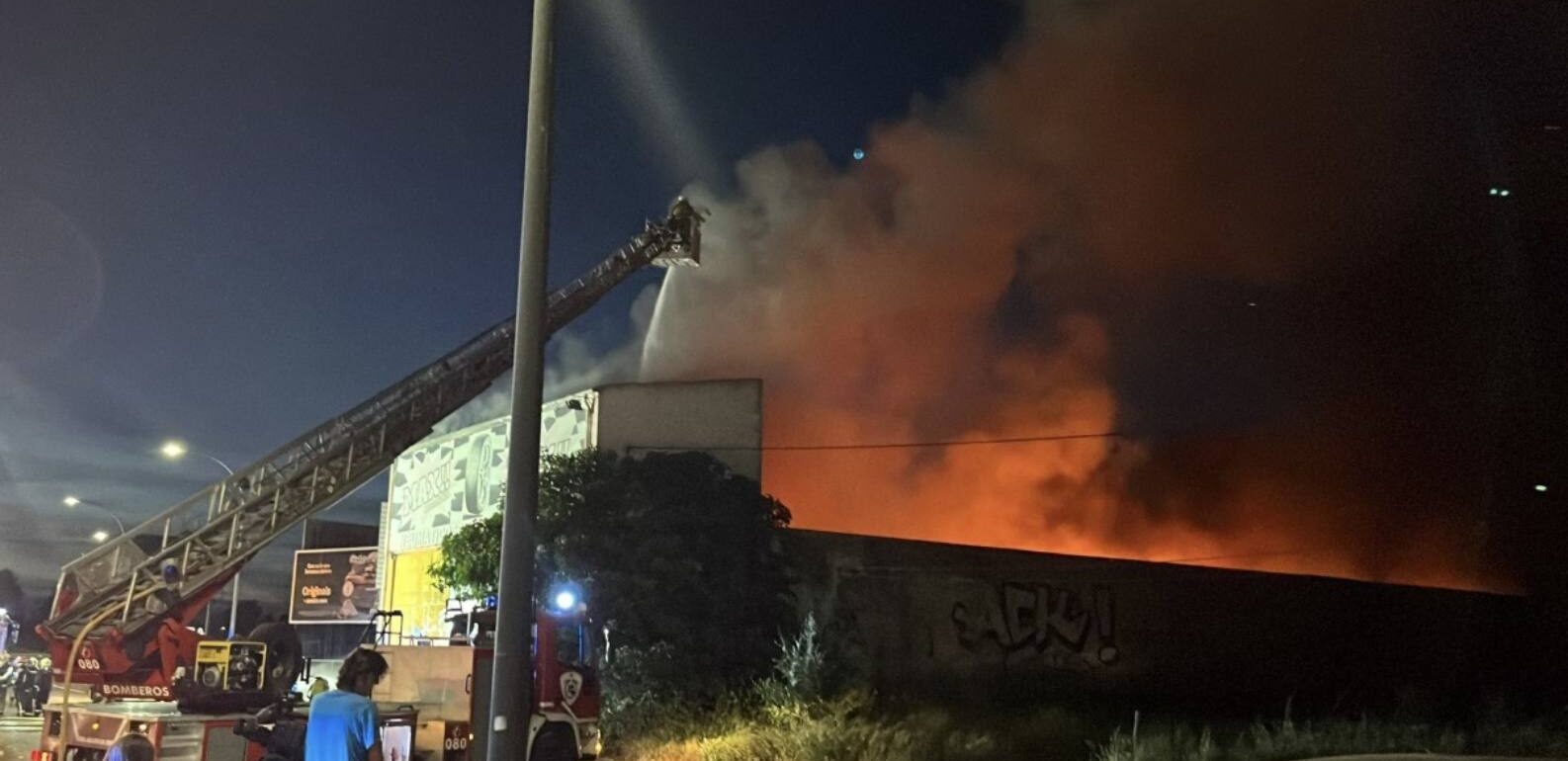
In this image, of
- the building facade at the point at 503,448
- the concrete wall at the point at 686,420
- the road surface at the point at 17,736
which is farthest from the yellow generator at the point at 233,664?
the concrete wall at the point at 686,420

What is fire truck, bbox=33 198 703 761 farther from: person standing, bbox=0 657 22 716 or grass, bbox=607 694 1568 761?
person standing, bbox=0 657 22 716

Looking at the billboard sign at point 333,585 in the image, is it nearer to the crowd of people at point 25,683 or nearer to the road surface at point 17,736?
the crowd of people at point 25,683

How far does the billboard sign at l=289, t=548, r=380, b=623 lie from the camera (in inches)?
1362

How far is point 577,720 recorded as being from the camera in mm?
12031

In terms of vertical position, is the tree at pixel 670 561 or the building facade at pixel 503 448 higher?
the building facade at pixel 503 448

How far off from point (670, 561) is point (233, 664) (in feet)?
22.7

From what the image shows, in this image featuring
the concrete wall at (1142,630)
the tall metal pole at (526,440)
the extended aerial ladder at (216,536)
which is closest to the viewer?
the tall metal pole at (526,440)

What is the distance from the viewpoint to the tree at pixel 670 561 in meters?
16.3

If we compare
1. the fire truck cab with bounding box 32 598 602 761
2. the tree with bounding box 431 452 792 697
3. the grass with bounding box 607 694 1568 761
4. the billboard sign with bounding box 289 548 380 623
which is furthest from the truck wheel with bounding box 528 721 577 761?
the billboard sign with bounding box 289 548 380 623

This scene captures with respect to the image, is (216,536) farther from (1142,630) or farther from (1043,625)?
(1142,630)

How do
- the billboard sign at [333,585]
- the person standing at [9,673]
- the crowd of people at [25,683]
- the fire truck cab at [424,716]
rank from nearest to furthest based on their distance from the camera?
the fire truck cab at [424,716] < the crowd of people at [25,683] < the person standing at [9,673] < the billboard sign at [333,585]

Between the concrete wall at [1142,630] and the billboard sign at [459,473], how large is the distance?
19.6 feet

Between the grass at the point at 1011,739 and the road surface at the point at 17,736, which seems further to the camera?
the road surface at the point at 17,736

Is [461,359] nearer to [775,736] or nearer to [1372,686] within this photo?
[775,736]
